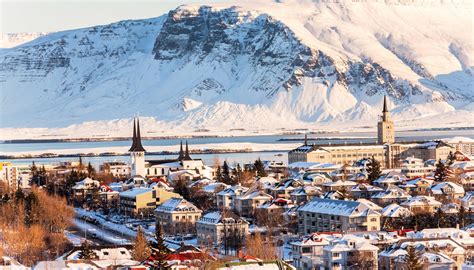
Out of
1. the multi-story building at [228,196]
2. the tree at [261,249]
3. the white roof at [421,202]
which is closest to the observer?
the tree at [261,249]

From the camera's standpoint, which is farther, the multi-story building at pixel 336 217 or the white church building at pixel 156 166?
the white church building at pixel 156 166

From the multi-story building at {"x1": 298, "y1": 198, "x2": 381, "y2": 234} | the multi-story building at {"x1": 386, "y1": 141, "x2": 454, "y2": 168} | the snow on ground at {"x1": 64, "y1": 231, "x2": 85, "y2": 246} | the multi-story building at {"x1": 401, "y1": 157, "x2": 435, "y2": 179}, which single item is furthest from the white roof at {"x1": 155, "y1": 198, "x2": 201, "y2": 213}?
the multi-story building at {"x1": 386, "y1": 141, "x2": 454, "y2": 168}

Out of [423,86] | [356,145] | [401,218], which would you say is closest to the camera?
[401,218]

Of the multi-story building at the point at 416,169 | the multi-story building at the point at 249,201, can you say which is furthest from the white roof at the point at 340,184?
the multi-story building at the point at 416,169

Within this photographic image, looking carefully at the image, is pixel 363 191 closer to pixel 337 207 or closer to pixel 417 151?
pixel 337 207

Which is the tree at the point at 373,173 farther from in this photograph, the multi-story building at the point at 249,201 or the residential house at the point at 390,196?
the multi-story building at the point at 249,201

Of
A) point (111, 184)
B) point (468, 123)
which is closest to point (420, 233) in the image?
point (111, 184)

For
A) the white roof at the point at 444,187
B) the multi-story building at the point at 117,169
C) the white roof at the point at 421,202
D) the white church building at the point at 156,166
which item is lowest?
the multi-story building at the point at 117,169

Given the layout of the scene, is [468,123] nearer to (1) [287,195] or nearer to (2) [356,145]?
(2) [356,145]
